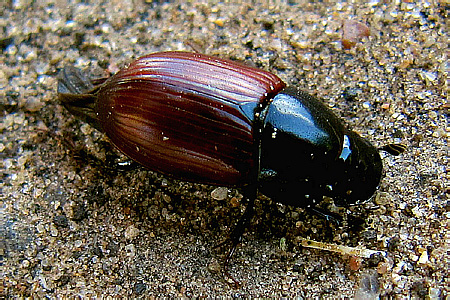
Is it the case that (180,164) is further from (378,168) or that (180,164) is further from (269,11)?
(269,11)

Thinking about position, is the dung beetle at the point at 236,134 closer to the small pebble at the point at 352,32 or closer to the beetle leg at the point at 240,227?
the beetle leg at the point at 240,227

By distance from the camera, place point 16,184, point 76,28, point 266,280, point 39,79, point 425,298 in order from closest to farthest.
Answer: point 425,298, point 266,280, point 16,184, point 39,79, point 76,28

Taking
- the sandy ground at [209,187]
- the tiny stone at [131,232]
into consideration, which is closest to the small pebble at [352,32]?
the sandy ground at [209,187]

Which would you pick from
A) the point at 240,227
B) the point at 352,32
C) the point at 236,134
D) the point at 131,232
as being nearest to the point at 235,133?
the point at 236,134

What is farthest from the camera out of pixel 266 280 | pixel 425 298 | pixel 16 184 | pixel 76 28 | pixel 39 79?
pixel 76 28

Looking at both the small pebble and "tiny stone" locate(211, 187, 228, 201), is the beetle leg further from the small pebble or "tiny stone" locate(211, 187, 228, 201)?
the small pebble

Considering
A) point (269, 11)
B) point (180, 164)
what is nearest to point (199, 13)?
point (269, 11)

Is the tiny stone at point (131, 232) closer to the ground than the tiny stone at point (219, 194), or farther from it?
closer to the ground
